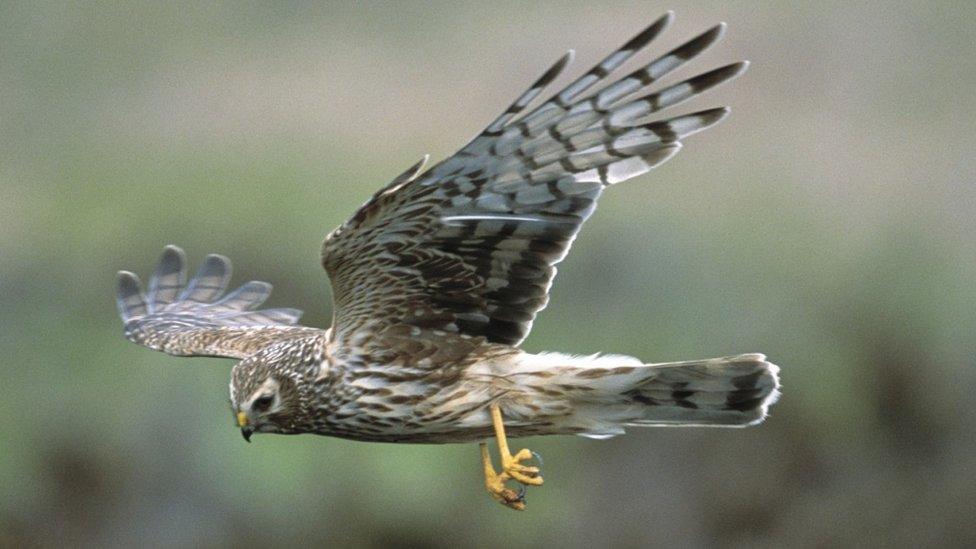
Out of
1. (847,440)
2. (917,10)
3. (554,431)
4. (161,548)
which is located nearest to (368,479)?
(161,548)

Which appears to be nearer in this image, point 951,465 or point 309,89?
point 951,465

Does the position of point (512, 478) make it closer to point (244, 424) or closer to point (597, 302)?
point (244, 424)

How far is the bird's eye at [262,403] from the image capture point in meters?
6.96

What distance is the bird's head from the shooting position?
695 cm

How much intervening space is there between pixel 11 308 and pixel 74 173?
2959 mm

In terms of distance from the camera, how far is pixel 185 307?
30.3 feet

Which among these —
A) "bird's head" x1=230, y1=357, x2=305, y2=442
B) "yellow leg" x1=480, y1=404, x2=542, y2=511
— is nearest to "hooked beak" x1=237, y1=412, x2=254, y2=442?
"bird's head" x1=230, y1=357, x2=305, y2=442

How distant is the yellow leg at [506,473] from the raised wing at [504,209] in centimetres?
34

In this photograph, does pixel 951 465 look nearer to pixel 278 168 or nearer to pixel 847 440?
pixel 847 440

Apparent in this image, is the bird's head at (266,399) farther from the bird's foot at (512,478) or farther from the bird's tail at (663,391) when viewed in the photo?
the bird's tail at (663,391)

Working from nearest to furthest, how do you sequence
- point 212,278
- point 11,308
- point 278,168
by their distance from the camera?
1. point 212,278
2. point 11,308
3. point 278,168

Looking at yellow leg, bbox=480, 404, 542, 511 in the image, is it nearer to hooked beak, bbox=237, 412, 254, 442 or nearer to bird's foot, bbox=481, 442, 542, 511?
bird's foot, bbox=481, 442, 542, 511

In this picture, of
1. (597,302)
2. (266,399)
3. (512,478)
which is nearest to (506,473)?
(512,478)

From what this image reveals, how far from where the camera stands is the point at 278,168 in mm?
15281
